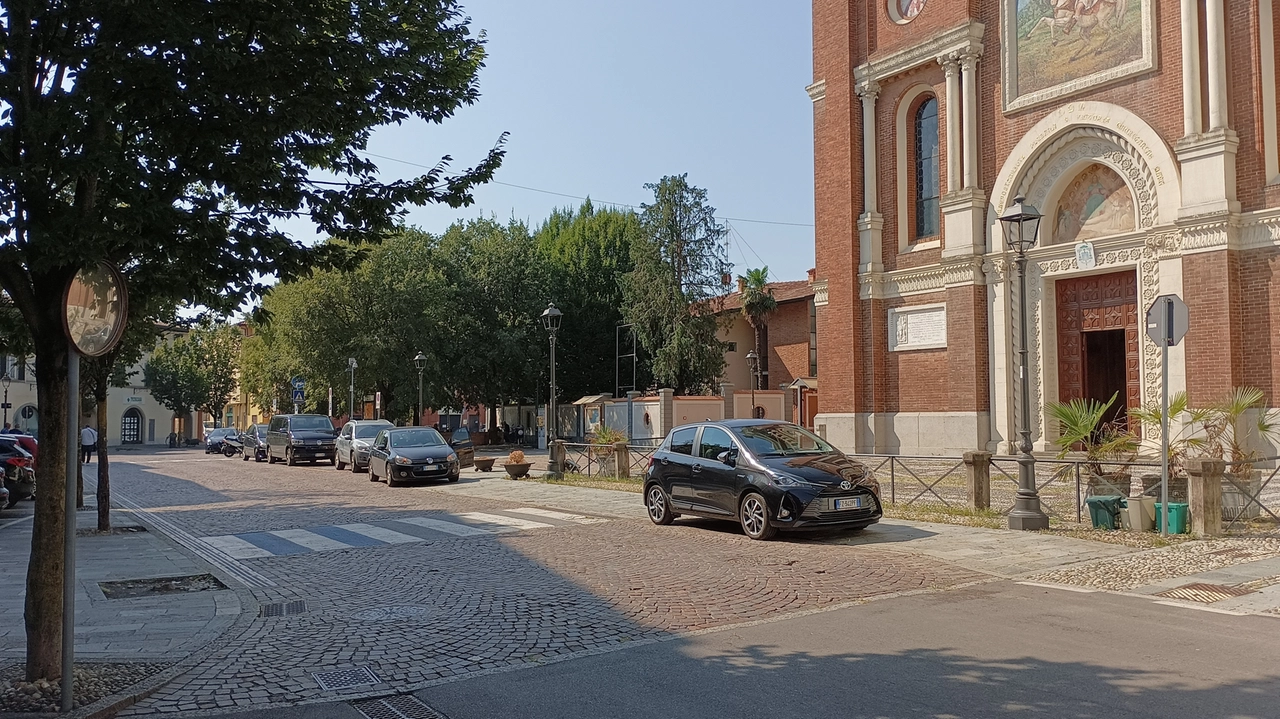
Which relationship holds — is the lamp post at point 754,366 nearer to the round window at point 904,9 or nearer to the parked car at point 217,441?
the round window at point 904,9

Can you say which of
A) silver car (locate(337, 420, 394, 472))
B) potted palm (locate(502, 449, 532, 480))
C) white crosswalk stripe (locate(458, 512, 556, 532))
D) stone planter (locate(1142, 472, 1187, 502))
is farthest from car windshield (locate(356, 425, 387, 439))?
stone planter (locate(1142, 472, 1187, 502))

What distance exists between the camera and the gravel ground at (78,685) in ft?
17.4

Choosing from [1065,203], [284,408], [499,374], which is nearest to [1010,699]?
[1065,203]

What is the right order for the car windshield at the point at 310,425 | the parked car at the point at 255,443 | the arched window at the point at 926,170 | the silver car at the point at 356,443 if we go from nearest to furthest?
the arched window at the point at 926,170
the silver car at the point at 356,443
the car windshield at the point at 310,425
the parked car at the point at 255,443

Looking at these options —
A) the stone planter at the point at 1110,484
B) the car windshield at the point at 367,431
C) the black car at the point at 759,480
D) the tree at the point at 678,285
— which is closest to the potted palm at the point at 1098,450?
the stone planter at the point at 1110,484

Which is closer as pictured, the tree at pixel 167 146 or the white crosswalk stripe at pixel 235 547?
the tree at pixel 167 146

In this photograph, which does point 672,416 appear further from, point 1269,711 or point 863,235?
point 1269,711

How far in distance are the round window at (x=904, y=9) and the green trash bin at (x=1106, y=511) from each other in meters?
19.0

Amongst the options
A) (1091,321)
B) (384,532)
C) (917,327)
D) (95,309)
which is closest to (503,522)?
(384,532)

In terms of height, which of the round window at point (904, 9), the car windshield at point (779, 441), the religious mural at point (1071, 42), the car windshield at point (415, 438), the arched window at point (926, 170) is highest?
the round window at point (904, 9)

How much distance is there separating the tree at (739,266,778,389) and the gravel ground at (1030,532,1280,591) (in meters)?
42.0

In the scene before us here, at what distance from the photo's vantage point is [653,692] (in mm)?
5629

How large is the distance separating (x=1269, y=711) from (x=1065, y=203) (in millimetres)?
21086

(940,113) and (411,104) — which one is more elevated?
(940,113)
